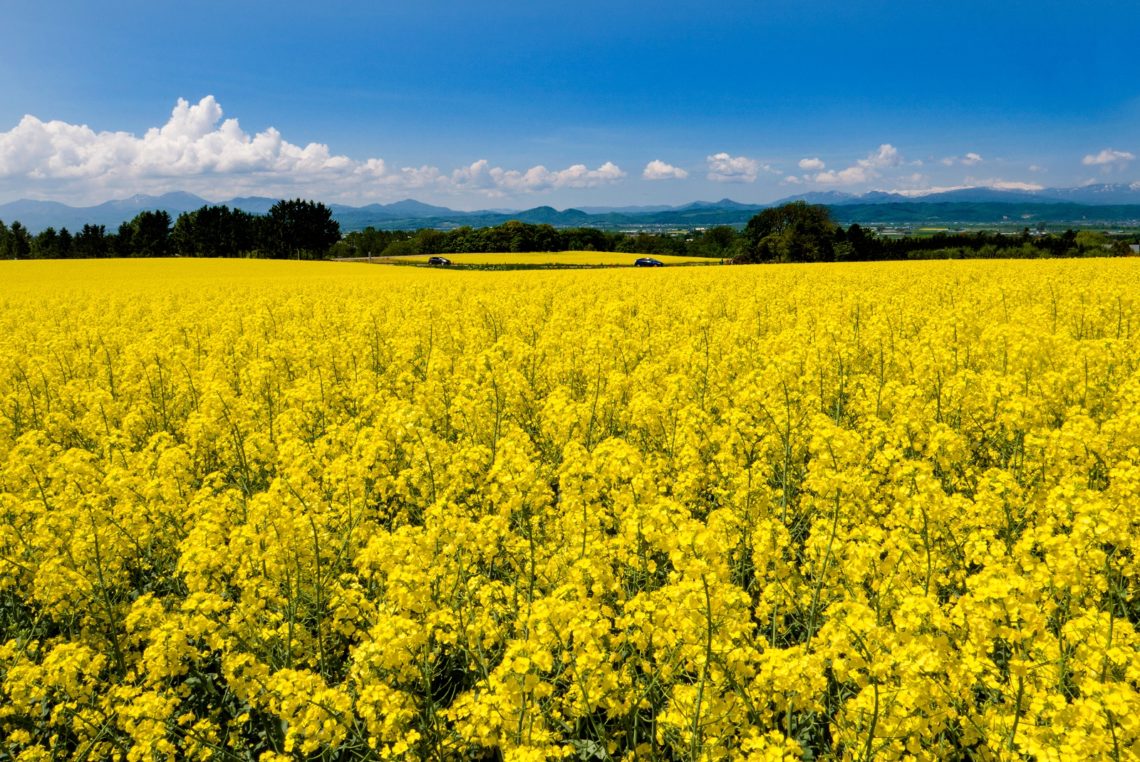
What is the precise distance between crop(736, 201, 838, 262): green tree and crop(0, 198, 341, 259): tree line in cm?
5704

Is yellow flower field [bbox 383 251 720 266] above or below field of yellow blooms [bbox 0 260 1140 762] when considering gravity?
above

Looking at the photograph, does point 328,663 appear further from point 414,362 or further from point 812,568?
point 414,362

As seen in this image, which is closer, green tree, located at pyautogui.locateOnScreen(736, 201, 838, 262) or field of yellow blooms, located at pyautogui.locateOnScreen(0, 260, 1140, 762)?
field of yellow blooms, located at pyautogui.locateOnScreen(0, 260, 1140, 762)

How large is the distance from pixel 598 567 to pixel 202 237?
92349mm

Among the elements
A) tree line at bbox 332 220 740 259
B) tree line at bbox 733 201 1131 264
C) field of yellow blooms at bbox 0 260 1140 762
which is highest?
tree line at bbox 332 220 740 259

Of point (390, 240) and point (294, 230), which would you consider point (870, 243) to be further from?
point (390, 240)

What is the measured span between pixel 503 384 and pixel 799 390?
351 centimetres

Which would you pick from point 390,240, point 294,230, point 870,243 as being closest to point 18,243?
point 294,230

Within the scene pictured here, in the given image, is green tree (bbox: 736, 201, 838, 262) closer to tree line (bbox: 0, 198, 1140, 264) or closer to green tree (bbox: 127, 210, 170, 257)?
tree line (bbox: 0, 198, 1140, 264)

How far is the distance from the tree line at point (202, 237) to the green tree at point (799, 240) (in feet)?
187

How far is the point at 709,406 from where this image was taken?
7.26 m

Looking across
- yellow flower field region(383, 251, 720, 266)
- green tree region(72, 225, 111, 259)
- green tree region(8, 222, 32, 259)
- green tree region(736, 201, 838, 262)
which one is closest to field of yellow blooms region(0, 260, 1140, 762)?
green tree region(736, 201, 838, 262)

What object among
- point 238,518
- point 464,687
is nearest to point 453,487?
point 464,687

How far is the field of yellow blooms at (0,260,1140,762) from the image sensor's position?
2729 millimetres
